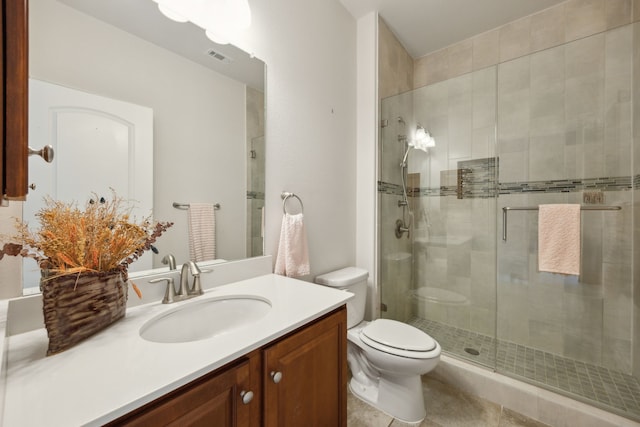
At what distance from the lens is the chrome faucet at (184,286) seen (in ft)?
3.22

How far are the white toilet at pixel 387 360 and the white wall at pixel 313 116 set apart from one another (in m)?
0.32

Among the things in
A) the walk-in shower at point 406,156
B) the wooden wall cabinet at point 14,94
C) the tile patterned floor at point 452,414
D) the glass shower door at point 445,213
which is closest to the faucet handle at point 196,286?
the wooden wall cabinet at point 14,94

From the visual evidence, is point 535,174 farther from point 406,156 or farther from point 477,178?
point 406,156

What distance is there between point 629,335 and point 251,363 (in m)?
2.33

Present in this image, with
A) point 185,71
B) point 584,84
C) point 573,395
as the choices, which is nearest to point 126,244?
point 185,71

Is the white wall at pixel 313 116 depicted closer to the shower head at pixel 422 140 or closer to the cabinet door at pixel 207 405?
the shower head at pixel 422 140

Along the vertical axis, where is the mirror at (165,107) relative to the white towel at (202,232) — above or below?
above

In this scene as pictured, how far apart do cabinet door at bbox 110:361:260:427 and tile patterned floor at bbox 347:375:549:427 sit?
1.04 metres

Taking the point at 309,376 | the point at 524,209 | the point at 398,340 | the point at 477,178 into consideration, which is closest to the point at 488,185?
the point at 477,178

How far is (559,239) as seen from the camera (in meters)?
1.66

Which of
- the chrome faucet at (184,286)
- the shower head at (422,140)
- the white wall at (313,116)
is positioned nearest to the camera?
the chrome faucet at (184,286)

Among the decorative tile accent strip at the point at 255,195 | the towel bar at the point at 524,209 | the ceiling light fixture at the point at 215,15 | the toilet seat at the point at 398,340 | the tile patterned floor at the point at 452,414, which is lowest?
the tile patterned floor at the point at 452,414

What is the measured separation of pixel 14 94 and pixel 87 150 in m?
0.54

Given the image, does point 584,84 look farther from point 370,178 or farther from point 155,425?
point 155,425
